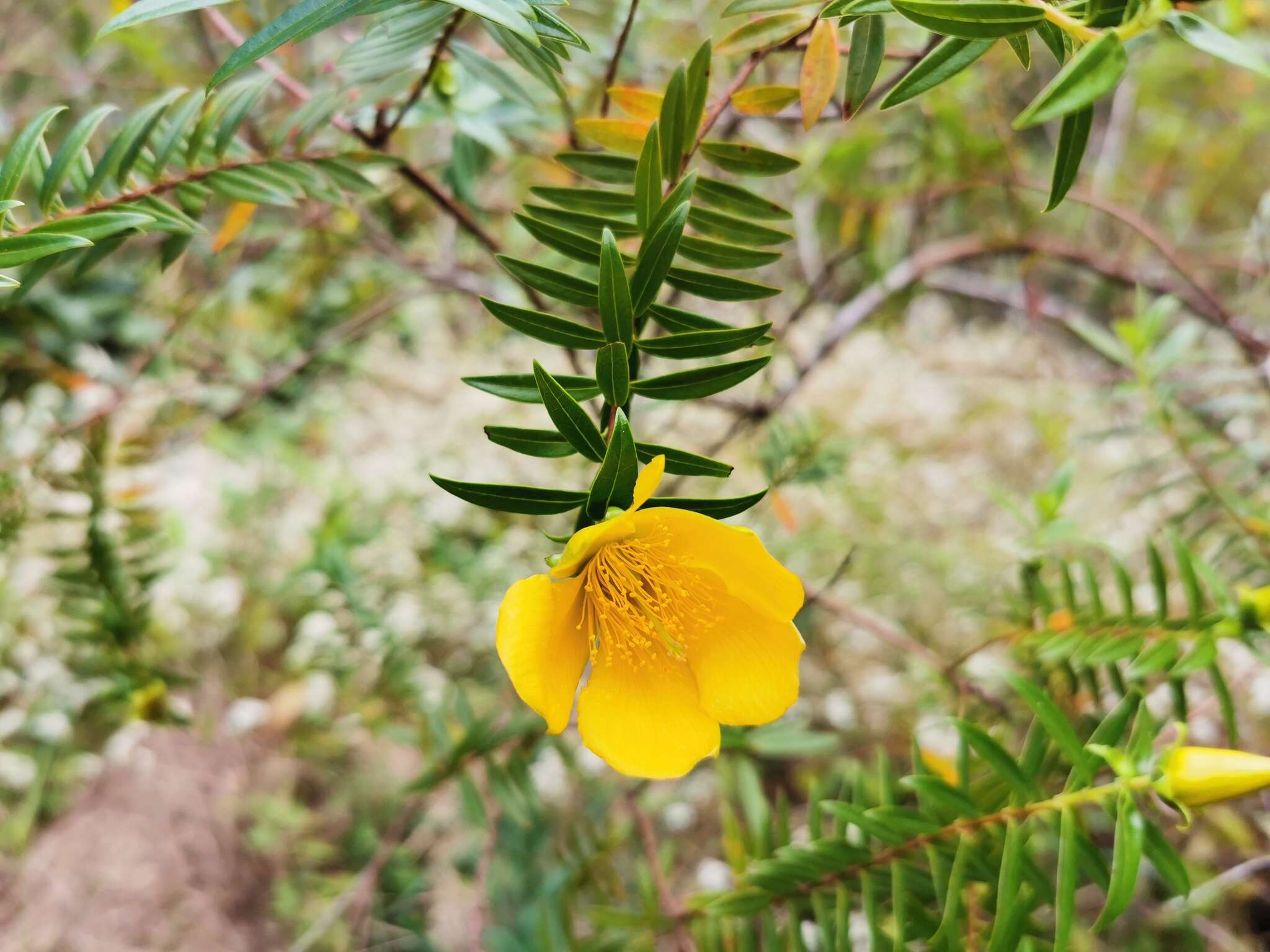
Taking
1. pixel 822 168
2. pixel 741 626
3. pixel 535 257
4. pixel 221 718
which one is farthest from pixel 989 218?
pixel 221 718

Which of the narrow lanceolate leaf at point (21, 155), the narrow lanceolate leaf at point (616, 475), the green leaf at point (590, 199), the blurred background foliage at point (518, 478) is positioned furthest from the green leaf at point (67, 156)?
the narrow lanceolate leaf at point (616, 475)

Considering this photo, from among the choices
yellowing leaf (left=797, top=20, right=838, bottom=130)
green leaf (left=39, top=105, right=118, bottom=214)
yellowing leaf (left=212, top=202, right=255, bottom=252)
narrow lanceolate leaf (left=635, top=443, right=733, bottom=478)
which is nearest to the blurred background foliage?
yellowing leaf (left=212, top=202, right=255, bottom=252)

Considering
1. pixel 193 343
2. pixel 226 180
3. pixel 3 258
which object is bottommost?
pixel 3 258

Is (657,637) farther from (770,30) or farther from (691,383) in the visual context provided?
(770,30)

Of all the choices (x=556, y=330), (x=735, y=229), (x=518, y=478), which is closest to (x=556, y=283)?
(x=556, y=330)

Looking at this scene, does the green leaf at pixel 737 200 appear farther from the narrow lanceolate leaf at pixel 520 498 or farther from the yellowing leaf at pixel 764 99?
the narrow lanceolate leaf at pixel 520 498

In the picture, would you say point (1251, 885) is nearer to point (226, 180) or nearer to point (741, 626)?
point (741, 626)
